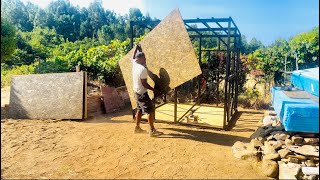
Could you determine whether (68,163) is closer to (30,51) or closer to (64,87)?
(64,87)

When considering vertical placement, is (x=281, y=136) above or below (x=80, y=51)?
below

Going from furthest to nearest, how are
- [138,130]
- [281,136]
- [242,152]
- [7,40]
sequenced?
[7,40] → [138,130] → [242,152] → [281,136]

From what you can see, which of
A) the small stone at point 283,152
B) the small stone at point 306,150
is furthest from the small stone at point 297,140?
the small stone at point 283,152

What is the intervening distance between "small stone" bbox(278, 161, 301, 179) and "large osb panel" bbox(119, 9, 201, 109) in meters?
2.26

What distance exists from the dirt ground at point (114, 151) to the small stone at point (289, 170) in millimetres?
300

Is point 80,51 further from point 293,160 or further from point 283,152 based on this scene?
Result: point 293,160

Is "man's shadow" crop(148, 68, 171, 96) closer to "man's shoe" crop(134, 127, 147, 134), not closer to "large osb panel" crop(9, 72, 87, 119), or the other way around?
"man's shoe" crop(134, 127, 147, 134)

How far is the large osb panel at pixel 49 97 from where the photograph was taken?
739 cm

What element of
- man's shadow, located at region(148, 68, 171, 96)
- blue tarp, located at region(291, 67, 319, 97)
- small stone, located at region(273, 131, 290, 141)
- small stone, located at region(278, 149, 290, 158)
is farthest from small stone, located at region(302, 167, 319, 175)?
man's shadow, located at region(148, 68, 171, 96)

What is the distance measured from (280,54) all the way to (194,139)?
19.7 feet

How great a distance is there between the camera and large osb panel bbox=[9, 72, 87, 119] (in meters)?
7.39

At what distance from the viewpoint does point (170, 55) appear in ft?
18.8

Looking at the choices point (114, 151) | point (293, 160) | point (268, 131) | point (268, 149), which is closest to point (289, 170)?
point (293, 160)

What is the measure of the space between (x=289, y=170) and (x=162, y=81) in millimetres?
3030
